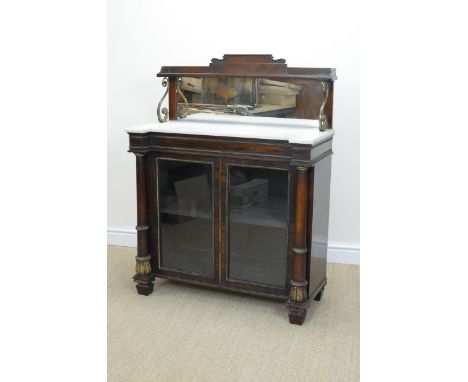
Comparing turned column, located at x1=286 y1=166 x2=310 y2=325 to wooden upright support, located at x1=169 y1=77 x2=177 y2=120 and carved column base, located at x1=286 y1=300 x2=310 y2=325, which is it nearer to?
carved column base, located at x1=286 y1=300 x2=310 y2=325

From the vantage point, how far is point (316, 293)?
2.69 meters

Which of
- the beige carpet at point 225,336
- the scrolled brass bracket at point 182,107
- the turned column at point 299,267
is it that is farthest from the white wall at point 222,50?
the turned column at point 299,267

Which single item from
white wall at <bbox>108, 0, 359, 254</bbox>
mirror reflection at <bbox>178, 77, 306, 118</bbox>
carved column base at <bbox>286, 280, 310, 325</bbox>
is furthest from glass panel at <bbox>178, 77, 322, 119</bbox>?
carved column base at <bbox>286, 280, 310, 325</bbox>

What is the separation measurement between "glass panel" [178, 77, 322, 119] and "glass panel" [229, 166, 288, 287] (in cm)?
45

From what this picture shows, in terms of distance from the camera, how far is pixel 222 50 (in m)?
3.18

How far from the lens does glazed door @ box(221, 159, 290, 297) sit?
2.54 metres

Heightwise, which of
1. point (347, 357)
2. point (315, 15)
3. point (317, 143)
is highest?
point (315, 15)

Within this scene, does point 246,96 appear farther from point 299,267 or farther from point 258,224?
point 299,267

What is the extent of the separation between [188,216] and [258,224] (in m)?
0.38

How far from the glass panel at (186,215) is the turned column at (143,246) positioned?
8 centimetres

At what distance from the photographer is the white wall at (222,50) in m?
3.03
